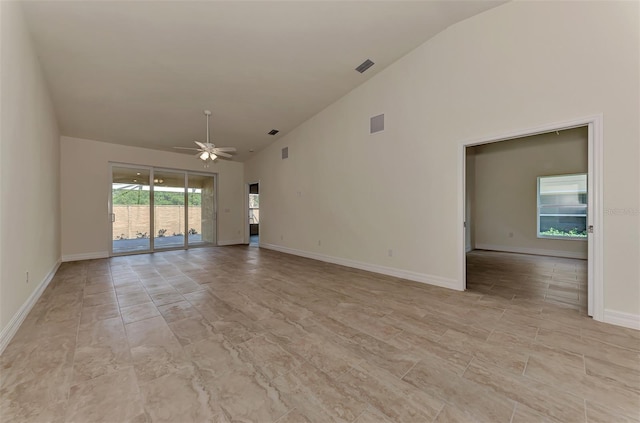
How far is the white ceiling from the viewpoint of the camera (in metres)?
2.86

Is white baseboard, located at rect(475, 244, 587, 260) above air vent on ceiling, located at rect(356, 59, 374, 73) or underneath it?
underneath

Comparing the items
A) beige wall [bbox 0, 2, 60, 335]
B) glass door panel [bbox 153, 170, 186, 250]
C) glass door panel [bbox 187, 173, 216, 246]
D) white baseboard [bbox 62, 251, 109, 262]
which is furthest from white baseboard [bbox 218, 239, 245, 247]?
beige wall [bbox 0, 2, 60, 335]

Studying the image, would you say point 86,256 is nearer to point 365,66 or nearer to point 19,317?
point 19,317

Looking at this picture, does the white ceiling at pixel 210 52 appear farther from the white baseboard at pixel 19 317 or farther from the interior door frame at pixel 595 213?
the white baseboard at pixel 19 317

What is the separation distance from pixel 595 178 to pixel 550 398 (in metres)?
2.39

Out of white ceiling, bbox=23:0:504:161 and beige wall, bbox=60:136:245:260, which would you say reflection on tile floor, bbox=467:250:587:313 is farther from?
beige wall, bbox=60:136:245:260

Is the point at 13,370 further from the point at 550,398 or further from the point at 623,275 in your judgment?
the point at 623,275

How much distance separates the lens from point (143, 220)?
6.84 meters

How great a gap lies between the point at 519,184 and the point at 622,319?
17.8 feet

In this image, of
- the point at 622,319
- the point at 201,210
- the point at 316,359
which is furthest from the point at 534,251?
the point at 201,210

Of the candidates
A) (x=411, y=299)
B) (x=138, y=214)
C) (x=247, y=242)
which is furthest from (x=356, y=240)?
(x=138, y=214)

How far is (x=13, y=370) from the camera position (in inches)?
69.7

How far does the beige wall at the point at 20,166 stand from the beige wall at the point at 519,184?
29.4 feet

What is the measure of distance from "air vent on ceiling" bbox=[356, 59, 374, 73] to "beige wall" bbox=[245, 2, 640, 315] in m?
0.36
